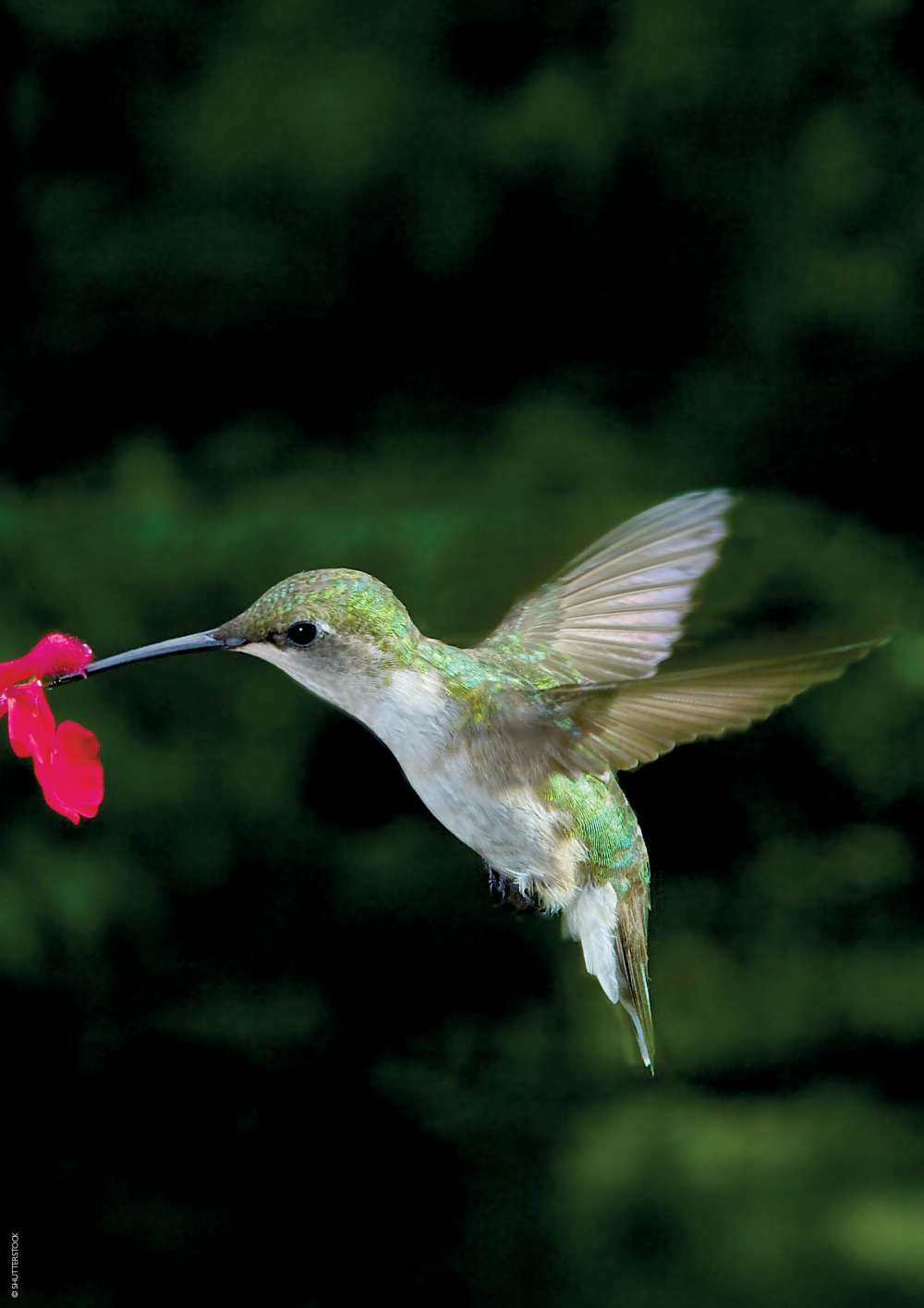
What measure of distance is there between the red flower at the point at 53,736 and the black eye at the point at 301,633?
8 centimetres

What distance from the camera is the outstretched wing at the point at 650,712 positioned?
2.00ft

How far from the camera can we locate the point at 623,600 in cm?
85

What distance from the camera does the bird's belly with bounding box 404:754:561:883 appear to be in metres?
0.69

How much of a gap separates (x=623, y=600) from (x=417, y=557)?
26.5 inches

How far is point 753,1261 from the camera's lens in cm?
156

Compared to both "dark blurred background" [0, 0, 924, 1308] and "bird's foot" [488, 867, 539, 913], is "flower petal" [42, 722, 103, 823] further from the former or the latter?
"dark blurred background" [0, 0, 924, 1308]

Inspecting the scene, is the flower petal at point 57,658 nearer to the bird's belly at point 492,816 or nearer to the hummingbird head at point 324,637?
the hummingbird head at point 324,637

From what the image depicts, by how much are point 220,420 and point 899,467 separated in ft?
2.33

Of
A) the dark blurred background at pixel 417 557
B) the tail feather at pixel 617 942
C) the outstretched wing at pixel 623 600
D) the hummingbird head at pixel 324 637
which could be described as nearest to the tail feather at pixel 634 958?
the tail feather at pixel 617 942

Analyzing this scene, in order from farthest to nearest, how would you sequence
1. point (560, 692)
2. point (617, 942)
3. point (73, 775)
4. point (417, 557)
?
1. point (417, 557)
2. point (617, 942)
3. point (560, 692)
4. point (73, 775)

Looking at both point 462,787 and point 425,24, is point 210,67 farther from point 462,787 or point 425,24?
point 462,787

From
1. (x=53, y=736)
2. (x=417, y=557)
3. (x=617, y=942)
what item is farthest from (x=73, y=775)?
(x=417, y=557)

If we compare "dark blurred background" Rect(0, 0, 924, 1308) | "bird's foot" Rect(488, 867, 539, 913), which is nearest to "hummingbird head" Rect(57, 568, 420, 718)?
"bird's foot" Rect(488, 867, 539, 913)

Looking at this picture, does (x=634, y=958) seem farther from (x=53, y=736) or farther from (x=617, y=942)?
(x=53, y=736)
